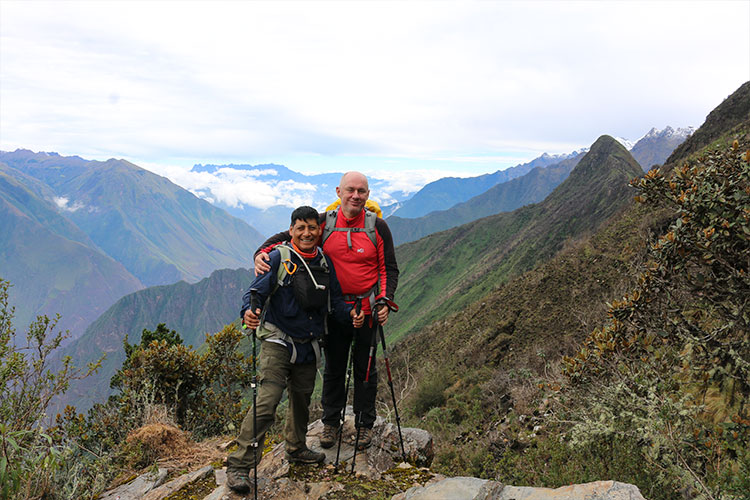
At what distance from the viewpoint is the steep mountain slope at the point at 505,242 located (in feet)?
193

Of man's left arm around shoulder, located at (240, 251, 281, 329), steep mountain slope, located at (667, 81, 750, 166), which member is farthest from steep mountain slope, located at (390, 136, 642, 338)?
man's left arm around shoulder, located at (240, 251, 281, 329)

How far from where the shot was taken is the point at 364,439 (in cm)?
545

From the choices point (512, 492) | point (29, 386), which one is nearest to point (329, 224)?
point (512, 492)

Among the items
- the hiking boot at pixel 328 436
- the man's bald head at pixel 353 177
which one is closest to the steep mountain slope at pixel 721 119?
the man's bald head at pixel 353 177

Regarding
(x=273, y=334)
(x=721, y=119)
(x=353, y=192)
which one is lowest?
(x=273, y=334)

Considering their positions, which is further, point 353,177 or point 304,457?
point 304,457

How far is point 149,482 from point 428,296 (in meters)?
95.3

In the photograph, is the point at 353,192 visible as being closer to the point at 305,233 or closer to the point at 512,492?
the point at 305,233

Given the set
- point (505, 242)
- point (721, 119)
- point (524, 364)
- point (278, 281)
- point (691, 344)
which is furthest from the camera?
point (505, 242)

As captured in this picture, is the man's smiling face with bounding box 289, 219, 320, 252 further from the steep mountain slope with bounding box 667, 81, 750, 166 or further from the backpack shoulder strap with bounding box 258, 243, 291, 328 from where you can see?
the steep mountain slope with bounding box 667, 81, 750, 166

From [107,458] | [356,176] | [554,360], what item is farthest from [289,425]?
[554,360]

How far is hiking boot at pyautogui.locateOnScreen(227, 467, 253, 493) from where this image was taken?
4.38 m

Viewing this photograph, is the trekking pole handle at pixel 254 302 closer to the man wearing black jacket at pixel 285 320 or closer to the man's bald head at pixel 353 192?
the man wearing black jacket at pixel 285 320

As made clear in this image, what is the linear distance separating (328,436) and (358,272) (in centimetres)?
233
